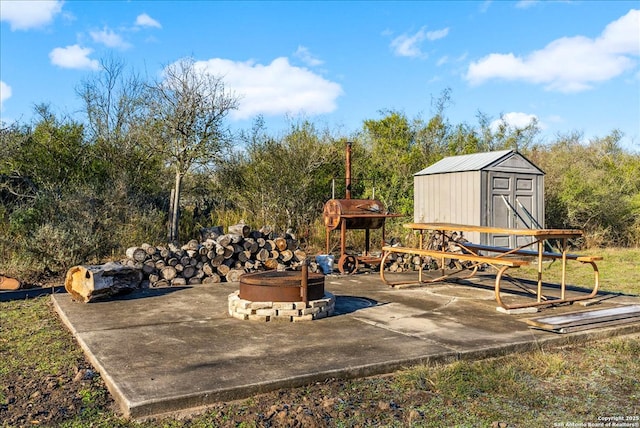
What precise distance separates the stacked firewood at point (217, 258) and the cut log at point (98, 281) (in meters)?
1.13

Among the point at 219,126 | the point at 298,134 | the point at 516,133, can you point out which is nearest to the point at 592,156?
the point at 516,133

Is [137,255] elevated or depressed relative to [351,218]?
depressed

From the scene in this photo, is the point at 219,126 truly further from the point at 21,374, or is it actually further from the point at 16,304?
the point at 21,374

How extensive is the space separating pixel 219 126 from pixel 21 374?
8.08m

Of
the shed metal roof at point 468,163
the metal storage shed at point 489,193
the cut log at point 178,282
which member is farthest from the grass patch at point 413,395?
the shed metal roof at point 468,163

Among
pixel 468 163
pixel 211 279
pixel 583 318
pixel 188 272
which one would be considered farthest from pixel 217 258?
pixel 468 163

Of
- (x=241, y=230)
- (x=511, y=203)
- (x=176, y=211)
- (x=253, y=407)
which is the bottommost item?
(x=253, y=407)

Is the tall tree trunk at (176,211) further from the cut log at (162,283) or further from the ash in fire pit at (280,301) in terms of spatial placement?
the ash in fire pit at (280,301)

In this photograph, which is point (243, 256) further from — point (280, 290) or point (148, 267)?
point (280, 290)

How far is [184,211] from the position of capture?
42.0ft

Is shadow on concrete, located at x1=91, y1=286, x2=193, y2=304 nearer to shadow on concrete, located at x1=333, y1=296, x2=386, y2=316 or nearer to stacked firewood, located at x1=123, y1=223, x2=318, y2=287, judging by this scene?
stacked firewood, located at x1=123, y1=223, x2=318, y2=287

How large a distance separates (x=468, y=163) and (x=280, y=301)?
7363 millimetres

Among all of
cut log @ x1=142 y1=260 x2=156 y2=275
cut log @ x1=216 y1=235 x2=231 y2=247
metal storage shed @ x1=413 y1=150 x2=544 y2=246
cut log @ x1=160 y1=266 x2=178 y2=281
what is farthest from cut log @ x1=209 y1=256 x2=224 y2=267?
metal storage shed @ x1=413 y1=150 x2=544 y2=246

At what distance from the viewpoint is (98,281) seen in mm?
6613
